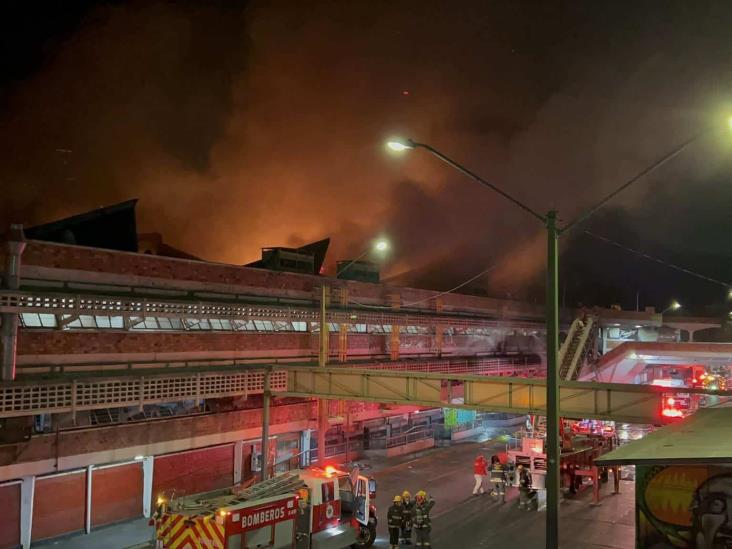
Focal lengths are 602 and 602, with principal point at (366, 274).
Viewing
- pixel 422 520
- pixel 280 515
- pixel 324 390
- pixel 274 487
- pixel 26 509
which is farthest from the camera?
pixel 324 390

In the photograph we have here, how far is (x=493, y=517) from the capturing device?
14.5 m

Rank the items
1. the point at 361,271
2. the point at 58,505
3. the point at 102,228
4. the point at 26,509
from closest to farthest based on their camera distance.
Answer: the point at 26,509
the point at 58,505
the point at 102,228
the point at 361,271

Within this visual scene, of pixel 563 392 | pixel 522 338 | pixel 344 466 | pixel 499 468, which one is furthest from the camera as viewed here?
pixel 522 338

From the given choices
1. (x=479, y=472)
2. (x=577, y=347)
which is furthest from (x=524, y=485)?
(x=577, y=347)

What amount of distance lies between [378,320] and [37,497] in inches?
500

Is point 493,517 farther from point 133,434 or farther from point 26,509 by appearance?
point 26,509

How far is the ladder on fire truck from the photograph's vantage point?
993cm

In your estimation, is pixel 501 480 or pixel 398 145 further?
pixel 501 480

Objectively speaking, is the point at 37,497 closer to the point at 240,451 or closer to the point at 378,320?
the point at 240,451

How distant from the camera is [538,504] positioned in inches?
608

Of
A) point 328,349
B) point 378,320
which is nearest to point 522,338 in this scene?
point 378,320

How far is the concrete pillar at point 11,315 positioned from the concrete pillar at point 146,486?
3.96m

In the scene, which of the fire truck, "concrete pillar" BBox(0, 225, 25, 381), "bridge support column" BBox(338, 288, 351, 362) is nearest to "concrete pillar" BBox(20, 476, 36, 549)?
"concrete pillar" BBox(0, 225, 25, 381)

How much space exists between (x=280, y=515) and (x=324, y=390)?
19.2 ft
